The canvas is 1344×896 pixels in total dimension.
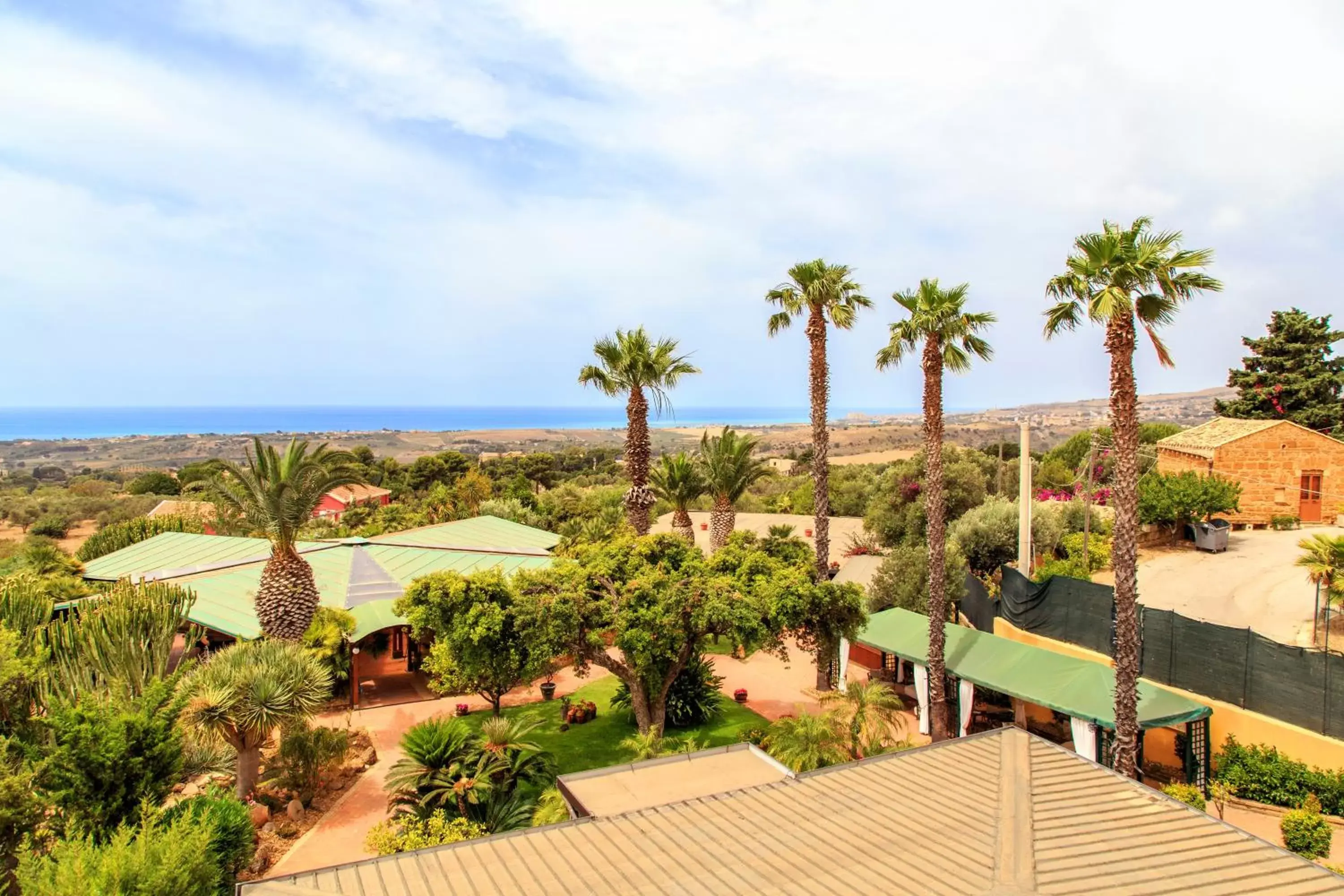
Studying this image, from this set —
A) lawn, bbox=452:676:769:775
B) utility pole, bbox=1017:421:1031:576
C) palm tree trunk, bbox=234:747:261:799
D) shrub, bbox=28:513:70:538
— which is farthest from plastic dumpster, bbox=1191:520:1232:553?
shrub, bbox=28:513:70:538

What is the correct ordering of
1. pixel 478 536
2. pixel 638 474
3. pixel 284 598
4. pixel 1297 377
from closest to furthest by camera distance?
pixel 284 598 → pixel 638 474 → pixel 478 536 → pixel 1297 377

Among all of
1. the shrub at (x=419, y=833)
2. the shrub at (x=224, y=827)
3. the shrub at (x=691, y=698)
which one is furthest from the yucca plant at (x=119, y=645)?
the shrub at (x=691, y=698)

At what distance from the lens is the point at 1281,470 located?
28.6 m

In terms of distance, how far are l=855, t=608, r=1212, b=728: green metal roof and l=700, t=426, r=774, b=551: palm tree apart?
7592 millimetres

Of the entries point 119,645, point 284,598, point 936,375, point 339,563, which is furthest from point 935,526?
point 339,563

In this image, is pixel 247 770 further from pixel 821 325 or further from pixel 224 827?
pixel 821 325

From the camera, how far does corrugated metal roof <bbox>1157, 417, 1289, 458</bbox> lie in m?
28.5

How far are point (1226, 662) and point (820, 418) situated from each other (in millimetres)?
9466

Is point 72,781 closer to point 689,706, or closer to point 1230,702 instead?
point 689,706

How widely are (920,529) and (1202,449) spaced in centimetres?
1082

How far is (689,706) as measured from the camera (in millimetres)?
18125

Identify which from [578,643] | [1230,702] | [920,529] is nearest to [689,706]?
[578,643]

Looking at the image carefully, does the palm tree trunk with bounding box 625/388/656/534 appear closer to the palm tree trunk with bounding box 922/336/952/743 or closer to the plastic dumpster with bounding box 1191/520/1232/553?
the palm tree trunk with bounding box 922/336/952/743

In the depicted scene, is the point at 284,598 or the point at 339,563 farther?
the point at 339,563
